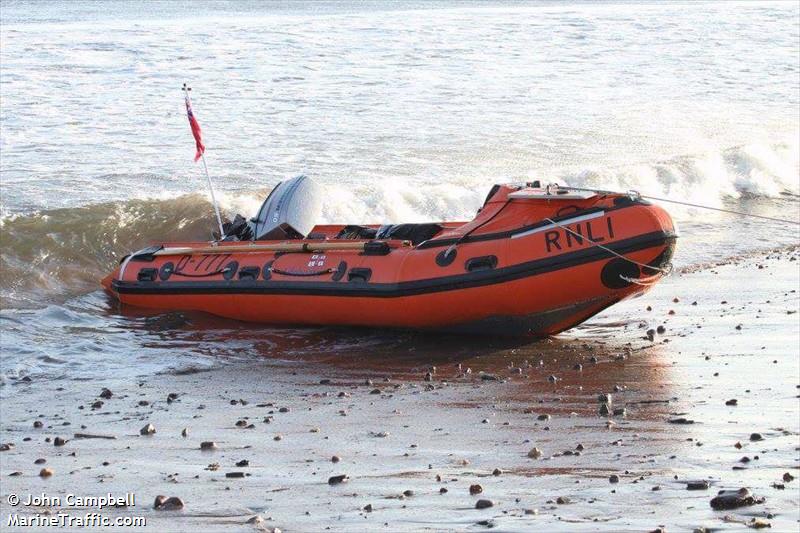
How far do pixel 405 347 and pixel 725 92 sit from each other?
1639cm

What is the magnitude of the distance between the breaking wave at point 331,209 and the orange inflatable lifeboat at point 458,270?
7.10ft

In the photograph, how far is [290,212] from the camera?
11.2 meters

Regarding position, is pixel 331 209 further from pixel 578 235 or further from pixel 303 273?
pixel 578 235

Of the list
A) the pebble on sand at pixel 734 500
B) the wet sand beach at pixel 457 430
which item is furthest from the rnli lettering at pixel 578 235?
the pebble on sand at pixel 734 500

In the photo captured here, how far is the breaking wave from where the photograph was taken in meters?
12.7

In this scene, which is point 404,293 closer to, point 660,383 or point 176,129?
point 660,383

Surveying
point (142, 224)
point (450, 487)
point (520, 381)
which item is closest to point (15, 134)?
point (142, 224)

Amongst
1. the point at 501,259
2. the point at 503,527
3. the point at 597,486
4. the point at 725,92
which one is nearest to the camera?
the point at 503,527

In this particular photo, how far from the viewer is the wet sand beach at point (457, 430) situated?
17.7 ft

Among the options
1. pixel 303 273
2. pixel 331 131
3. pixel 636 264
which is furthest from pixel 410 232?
pixel 331 131

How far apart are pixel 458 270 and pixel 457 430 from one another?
2.66m

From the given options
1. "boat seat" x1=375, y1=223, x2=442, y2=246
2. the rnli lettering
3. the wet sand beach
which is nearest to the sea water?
the wet sand beach

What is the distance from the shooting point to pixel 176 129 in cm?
1961

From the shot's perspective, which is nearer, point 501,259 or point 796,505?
point 796,505
